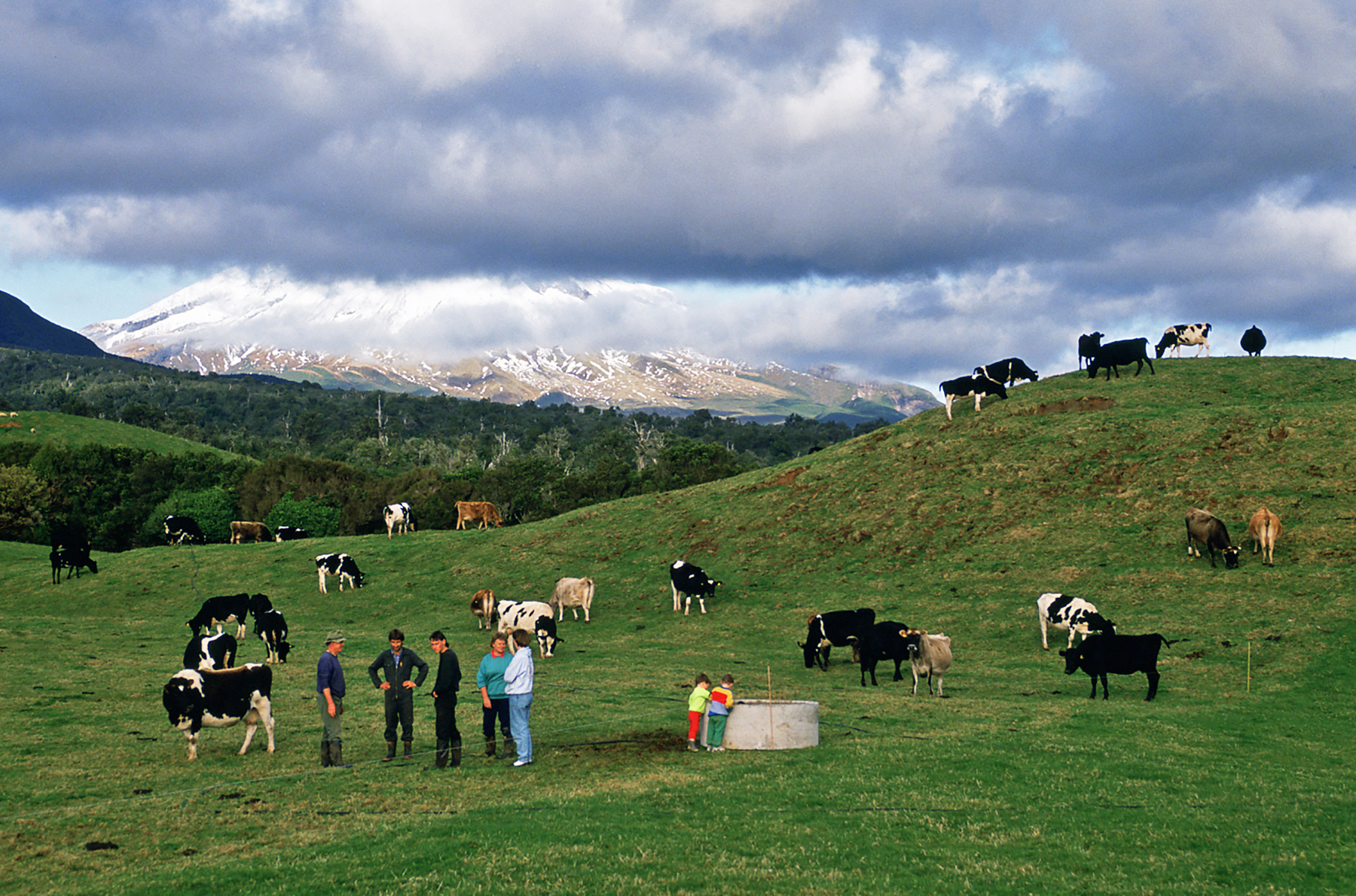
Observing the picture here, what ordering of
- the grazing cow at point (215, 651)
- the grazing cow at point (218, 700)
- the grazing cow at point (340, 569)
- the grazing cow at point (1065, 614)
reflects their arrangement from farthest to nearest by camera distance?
the grazing cow at point (340, 569) → the grazing cow at point (1065, 614) → the grazing cow at point (215, 651) → the grazing cow at point (218, 700)

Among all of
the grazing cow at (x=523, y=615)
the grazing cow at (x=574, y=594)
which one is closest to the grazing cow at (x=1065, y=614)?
the grazing cow at (x=523, y=615)

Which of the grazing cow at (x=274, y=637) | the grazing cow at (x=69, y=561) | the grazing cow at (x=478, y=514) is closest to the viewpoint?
the grazing cow at (x=274, y=637)

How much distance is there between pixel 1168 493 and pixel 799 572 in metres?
16.7

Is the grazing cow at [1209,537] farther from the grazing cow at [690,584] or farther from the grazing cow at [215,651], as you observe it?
the grazing cow at [215,651]

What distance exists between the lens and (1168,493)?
137 ft

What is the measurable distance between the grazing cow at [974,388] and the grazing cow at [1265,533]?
2256 cm

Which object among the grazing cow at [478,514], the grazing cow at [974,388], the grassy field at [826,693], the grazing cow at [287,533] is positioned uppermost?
the grazing cow at [974,388]

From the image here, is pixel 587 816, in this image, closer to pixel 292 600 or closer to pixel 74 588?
pixel 292 600

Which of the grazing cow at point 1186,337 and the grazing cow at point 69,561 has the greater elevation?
the grazing cow at point 1186,337

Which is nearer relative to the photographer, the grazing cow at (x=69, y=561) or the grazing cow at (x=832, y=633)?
the grazing cow at (x=832, y=633)

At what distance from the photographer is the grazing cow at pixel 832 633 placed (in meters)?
30.0

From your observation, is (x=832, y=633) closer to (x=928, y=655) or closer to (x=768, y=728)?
(x=928, y=655)

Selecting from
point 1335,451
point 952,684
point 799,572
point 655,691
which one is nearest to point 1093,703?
point 952,684

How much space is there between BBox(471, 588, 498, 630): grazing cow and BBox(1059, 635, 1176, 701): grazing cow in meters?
23.1
